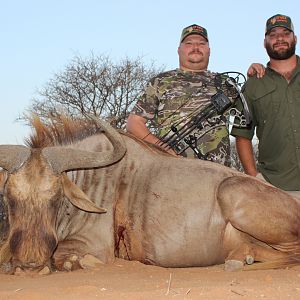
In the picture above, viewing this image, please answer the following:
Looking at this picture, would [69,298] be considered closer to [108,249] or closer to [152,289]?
[152,289]

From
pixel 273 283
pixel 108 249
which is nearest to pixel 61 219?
pixel 108 249

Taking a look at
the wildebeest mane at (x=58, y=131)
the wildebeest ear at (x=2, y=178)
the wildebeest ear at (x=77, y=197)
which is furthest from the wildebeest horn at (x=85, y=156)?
the wildebeest mane at (x=58, y=131)

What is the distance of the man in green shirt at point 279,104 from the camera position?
19.4ft

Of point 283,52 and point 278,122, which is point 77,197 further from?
point 283,52

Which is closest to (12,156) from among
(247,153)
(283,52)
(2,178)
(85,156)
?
(2,178)

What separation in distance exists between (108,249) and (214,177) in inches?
39.5

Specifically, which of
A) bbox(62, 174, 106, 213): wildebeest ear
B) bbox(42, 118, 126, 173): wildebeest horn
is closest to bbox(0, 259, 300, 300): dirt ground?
bbox(62, 174, 106, 213): wildebeest ear

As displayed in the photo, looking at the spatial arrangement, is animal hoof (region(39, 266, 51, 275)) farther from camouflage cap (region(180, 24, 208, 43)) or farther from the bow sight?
camouflage cap (region(180, 24, 208, 43))

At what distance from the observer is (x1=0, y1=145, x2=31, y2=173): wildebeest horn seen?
14.4 ft

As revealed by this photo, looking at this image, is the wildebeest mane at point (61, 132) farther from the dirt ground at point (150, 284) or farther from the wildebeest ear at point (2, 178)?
the dirt ground at point (150, 284)

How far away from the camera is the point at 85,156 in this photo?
4617 millimetres

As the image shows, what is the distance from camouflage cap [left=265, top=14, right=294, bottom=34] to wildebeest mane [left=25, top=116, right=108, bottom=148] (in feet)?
6.71

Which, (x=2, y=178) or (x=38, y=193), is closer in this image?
(x=38, y=193)

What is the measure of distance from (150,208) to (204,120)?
1.38 metres
